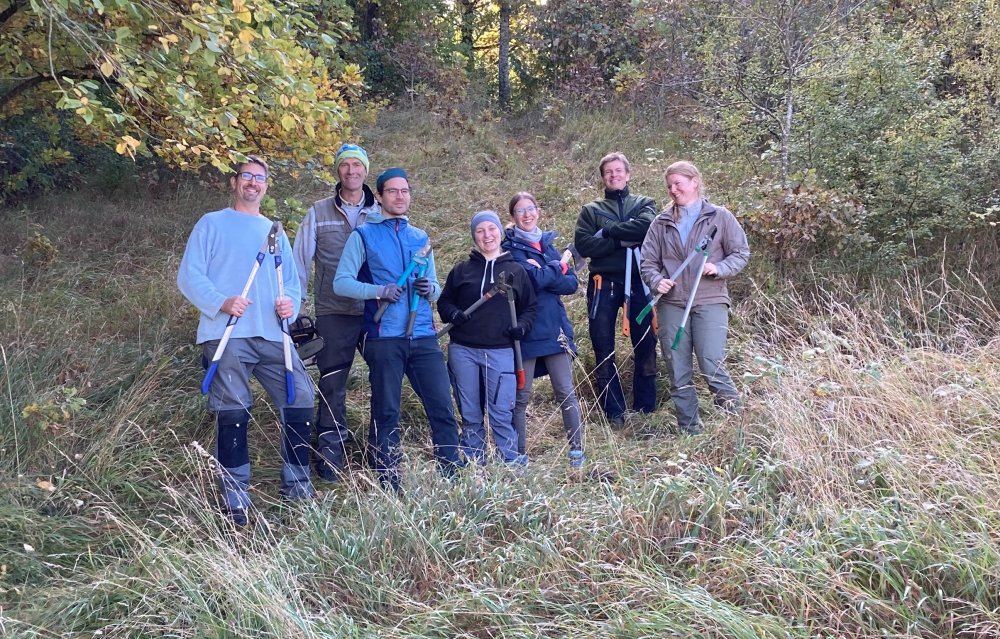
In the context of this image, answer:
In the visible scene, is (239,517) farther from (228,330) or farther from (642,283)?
(642,283)

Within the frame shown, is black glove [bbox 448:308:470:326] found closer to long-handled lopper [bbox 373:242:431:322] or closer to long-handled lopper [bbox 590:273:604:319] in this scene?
long-handled lopper [bbox 373:242:431:322]

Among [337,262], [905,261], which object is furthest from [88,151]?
[905,261]

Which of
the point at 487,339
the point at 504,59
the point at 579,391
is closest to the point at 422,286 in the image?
the point at 487,339

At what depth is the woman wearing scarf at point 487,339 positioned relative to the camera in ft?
15.9

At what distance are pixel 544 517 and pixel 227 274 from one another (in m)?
2.13

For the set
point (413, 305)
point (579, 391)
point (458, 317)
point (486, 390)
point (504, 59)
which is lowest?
point (579, 391)

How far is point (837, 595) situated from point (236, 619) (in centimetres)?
219

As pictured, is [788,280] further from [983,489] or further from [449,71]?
[449,71]

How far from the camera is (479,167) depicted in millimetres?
11312

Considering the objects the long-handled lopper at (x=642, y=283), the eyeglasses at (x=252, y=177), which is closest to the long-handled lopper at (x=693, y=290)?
the long-handled lopper at (x=642, y=283)

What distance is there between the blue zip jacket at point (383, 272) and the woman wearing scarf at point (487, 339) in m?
0.21

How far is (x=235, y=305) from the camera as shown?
423 centimetres

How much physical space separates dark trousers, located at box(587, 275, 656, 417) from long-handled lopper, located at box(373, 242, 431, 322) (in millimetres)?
1462

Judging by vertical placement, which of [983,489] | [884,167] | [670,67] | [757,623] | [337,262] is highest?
[670,67]
